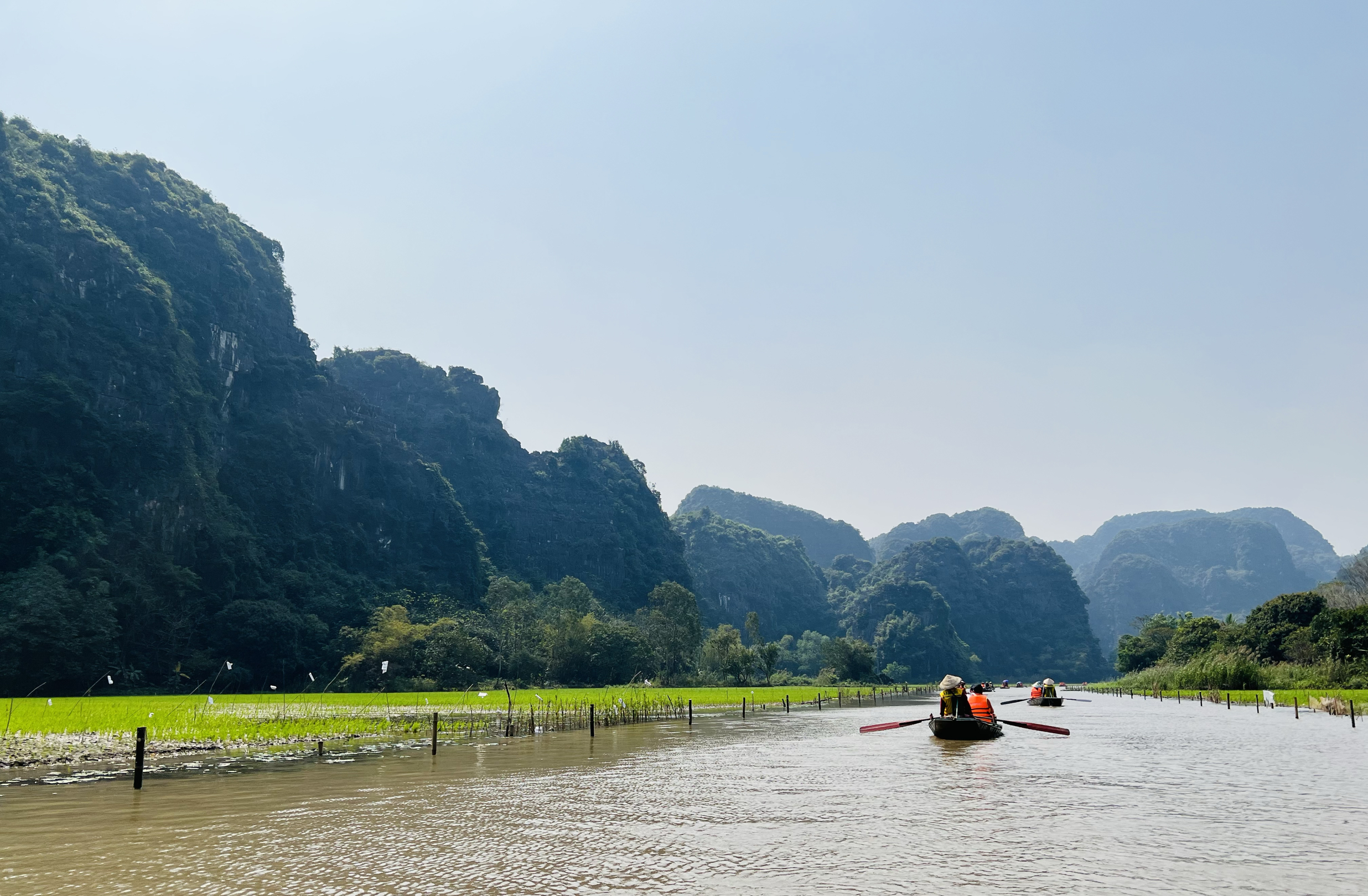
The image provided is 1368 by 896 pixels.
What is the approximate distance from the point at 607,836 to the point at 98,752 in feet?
63.6

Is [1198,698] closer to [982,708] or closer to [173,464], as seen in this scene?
[982,708]

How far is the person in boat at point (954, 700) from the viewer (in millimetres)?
32812

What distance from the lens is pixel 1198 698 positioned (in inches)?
2736

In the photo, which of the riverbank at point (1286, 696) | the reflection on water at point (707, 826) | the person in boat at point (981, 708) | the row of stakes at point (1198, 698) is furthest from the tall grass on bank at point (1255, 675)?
the reflection on water at point (707, 826)

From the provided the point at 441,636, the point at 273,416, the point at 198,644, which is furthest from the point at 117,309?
the point at 441,636

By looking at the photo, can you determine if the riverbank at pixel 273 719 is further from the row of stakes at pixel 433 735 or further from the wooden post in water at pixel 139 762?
the wooden post in water at pixel 139 762

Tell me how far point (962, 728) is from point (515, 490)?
488 feet

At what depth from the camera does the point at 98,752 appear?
24875 millimetres

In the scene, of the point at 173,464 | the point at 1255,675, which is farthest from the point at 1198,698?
the point at 173,464

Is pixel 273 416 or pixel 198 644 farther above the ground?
pixel 273 416

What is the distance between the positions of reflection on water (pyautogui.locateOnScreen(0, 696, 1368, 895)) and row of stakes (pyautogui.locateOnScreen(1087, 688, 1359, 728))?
14.1m

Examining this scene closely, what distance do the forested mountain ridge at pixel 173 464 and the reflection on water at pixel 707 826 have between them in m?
59.6

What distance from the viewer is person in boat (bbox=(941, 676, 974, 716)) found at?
3281 centimetres

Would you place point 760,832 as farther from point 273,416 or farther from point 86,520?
point 273,416
